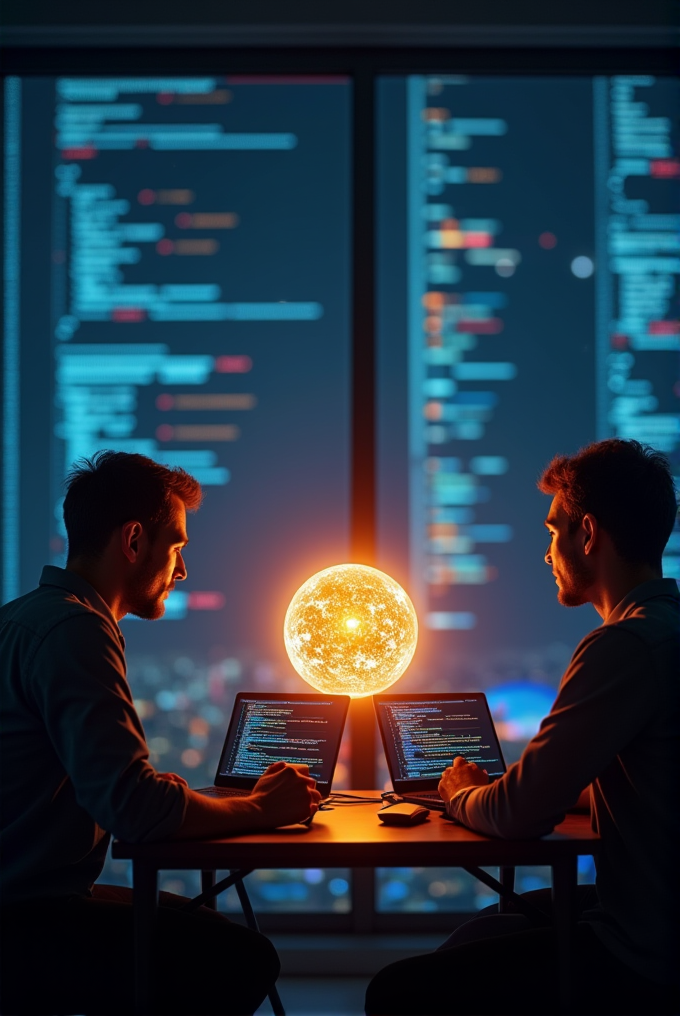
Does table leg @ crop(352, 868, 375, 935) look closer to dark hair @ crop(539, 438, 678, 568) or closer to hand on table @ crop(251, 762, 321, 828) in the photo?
hand on table @ crop(251, 762, 321, 828)

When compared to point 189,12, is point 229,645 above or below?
below

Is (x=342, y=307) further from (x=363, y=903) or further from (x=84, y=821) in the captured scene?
(x=363, y=903)

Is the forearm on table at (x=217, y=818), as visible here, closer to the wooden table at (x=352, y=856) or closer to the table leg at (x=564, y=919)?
the wooden table at (x=352, y=856)

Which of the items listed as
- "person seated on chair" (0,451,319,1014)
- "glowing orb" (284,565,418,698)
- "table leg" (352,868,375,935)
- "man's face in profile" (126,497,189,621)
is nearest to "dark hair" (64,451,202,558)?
"man's face in profile" (126,497,189,621)

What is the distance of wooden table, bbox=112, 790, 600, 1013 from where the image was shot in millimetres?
1649

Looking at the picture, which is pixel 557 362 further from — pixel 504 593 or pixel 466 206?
pixel 504 593

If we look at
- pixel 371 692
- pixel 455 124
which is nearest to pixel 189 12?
pixel 455 124

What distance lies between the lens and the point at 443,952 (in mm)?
1742

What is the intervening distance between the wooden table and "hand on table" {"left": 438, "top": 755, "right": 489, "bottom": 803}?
182mm

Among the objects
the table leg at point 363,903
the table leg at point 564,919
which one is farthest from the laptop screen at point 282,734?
the table leg at point 363,903

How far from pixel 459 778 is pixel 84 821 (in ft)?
2.90

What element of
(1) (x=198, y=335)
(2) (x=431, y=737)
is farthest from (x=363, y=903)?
(1) (x=198, y=335)

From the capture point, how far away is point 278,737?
85.9 inches

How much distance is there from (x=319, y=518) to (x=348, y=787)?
1.02 m
